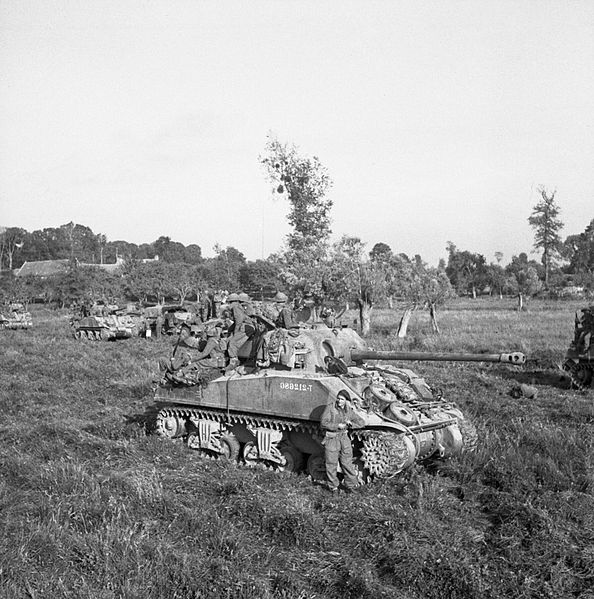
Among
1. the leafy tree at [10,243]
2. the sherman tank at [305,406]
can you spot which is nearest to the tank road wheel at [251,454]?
the sherman tank at [305,406]

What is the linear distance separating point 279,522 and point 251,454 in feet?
8.96

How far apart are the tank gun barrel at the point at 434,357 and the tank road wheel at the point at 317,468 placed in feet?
6.72

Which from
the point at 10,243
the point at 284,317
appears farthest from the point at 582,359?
the point at 10,243

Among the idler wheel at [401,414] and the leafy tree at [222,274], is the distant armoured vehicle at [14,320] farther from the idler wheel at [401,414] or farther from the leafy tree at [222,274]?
the idler wheel at [401,414]

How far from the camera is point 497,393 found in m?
16.9

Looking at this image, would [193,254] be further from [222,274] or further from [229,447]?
[229,447]

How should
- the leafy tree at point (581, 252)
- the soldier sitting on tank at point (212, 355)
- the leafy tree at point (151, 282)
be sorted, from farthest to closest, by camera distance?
the leafy tree at point (581, 252) → the leafy tree at point (151, 282) → the soldier sitting on tank at point (212, 355)

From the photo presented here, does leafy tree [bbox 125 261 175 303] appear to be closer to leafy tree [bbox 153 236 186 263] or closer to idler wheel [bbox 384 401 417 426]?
leafy tree [bbox 153 236 186 263]

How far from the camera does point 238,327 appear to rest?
11.5 m

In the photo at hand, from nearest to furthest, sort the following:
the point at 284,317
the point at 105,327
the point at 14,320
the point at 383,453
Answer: the point at 383,453, the point at 284,317, the point at 105,327, the point at 14,320

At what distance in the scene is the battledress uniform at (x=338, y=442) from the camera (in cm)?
879

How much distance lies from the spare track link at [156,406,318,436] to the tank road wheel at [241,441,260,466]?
36 cm

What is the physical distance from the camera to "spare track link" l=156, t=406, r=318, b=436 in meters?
9.64

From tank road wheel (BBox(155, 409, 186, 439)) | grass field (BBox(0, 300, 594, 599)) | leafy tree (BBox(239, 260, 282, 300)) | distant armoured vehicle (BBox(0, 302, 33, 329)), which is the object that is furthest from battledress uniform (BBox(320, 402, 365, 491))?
leafy tree (BBox(239, 260, 282, 300))
